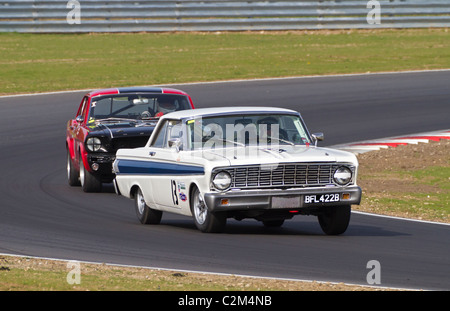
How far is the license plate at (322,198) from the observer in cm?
1041

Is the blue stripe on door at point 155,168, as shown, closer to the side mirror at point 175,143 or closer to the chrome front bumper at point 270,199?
the side mirror at point 175,143

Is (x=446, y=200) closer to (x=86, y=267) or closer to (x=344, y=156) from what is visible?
(x=344, y=156)

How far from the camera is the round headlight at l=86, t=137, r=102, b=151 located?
587 inches

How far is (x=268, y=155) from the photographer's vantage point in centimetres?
1056

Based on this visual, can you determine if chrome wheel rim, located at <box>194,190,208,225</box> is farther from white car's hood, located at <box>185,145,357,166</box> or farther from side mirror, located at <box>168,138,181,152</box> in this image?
side mirror, located at <box>168,138,181,152</box>

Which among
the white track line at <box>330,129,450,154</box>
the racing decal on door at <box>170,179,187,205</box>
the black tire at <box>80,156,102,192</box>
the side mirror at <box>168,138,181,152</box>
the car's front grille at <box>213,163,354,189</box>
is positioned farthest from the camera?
the white track line at <box>330,129,450,154</box>

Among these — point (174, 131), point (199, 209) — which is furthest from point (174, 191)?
point (174, 131)

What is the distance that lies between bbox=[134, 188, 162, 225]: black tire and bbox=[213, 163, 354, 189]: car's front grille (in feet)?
6.90

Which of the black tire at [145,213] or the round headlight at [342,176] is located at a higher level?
the round headlight at [342,176]

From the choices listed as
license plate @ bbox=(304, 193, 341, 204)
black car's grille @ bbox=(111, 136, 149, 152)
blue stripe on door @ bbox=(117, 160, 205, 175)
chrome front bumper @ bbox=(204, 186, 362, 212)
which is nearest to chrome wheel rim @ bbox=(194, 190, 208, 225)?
blue stripe on door @ bbox=(117, 160, 205, 175)

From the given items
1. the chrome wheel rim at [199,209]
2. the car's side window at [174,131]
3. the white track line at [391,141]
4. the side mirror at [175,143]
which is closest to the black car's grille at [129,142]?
the car's side window at [174,131]

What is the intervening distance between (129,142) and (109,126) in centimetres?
66

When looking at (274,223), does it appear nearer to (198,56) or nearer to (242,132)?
(242,132)
